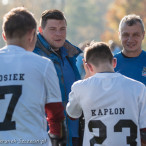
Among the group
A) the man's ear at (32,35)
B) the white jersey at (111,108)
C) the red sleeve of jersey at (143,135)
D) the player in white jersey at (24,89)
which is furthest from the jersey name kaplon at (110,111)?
the man's ear at (32,35)

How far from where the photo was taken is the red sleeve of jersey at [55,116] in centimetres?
370

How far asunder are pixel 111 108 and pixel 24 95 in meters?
0.88

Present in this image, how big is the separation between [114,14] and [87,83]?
159 feet

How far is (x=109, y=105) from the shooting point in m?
3.98

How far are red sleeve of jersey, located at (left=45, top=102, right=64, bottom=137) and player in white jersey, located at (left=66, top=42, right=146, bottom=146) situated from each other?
0.39 metres

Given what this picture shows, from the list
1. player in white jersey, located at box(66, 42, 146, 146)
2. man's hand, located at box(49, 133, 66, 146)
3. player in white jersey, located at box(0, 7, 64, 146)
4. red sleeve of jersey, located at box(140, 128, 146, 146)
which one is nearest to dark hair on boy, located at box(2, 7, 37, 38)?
player in white jersey, located at box(0, 7, 64, 146)

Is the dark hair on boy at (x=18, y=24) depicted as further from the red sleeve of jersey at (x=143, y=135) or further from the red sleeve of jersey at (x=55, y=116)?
the red sleeve of jersey at (x=143, y=135)

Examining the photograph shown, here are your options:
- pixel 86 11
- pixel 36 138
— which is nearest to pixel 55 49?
pixel 36 138

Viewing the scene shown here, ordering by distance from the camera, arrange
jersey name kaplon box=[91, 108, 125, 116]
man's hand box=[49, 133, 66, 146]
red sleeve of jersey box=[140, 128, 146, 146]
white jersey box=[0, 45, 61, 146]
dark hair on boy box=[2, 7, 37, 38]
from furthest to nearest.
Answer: red sleeve of jersey box=[140, 128, 146, 146] < jersey name kaplon box=[91, 108, 125, 116] < man's hand box=[49, 133, 66, 146] < dark hair on boy box=[2, 7, 37, 38] < white jersey box=[0, 45, 61, 146]

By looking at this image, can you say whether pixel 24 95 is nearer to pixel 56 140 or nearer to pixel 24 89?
pixel 24 89

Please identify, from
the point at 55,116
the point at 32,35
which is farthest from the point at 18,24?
the point at 55,116

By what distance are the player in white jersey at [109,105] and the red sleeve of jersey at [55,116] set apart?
0.39m

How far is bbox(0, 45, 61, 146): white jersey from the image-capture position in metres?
3.49

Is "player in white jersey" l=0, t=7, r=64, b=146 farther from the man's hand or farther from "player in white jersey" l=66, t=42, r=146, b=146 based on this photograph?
"player in white jersey" l=66, t=42, r=146, b=146
